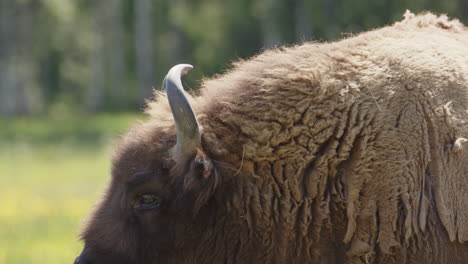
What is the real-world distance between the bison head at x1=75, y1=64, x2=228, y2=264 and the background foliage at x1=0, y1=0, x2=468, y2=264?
16.8 feet

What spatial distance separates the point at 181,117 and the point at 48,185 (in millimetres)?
13125

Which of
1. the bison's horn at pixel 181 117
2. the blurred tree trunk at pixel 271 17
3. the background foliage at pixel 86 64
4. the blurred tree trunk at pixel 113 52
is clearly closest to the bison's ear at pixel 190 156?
the bison's horn at pixel 181 117

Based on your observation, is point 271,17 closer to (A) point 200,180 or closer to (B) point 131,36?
(B) point 131,36

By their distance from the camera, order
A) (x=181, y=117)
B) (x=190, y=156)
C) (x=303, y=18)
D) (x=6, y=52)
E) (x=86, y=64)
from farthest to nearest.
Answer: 1. (x=86, y=64)
2. (x=6, y=52)
3. (x=303, y=18)
4. (x=190, y=156)
5. (x=181, y=117)

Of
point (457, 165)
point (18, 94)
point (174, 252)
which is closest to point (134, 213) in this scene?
point (174, 252)

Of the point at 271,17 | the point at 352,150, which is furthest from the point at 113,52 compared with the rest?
the point at 352,150

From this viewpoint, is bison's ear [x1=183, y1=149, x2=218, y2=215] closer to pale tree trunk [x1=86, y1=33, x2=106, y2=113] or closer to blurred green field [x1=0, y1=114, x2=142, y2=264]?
blurred green field [x1=0, y1=114, x2=142, y2=264]

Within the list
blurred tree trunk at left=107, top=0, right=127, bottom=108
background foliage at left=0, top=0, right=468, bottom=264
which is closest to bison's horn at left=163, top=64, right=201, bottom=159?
background foliage at left=0, top=0, right=468, bottom=264

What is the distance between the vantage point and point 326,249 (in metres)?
4.41

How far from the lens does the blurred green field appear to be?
34.9 feet

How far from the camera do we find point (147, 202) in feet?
15.1

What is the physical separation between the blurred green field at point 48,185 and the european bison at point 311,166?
2.32ft

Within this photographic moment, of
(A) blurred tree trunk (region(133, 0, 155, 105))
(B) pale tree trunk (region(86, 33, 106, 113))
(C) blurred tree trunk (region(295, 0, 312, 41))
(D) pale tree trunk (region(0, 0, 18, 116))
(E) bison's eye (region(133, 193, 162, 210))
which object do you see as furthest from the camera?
(B) pale tree trunk (region(86, 33, 106, 113))

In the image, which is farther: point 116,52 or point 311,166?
point 116,52
